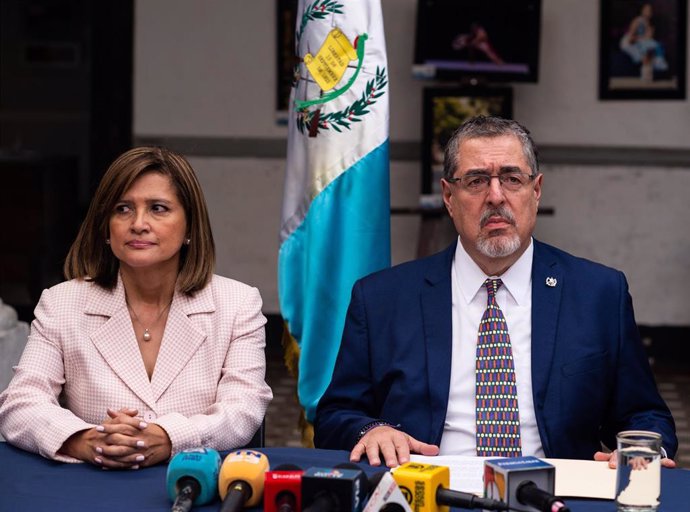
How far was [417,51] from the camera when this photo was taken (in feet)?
23.1

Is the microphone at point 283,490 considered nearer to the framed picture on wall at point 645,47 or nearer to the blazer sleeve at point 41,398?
the blazer sleeve at point 41,398

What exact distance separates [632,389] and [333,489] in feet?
3.93

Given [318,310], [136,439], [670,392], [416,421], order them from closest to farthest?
[136,439] → [416,421] → [318,310] → [670,392]

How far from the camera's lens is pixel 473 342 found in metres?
2.90

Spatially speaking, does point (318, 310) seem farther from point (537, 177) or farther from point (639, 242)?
point (639, 242)

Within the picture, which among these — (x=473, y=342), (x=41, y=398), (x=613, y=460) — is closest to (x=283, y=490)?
(x=613, y=460)

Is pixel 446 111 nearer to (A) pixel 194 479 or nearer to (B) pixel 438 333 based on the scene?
(B) pixel 438 333

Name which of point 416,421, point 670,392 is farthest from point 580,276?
point 670,392

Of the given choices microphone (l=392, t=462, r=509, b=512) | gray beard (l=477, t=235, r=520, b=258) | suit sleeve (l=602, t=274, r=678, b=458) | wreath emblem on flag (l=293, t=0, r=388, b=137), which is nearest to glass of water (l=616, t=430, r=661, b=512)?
microphone (l=392, t=462, r=509, b=512)

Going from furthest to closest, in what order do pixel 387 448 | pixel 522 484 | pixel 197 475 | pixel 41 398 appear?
pixel 41 398 → pixel 387 448 → pixel 197 475 → pixel 522 484

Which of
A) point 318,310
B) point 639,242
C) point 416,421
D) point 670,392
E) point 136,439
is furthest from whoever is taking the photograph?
point 639,242

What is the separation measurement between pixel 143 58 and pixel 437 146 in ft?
7.10

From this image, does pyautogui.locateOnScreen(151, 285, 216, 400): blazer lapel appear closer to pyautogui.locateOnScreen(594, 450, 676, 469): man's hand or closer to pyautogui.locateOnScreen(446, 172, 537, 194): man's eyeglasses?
pyautogui.locateOnScreen(446, 172, 537, 194): man's eyeglasses

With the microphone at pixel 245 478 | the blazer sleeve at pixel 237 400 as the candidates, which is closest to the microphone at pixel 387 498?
the microphone at pixel 245 478
